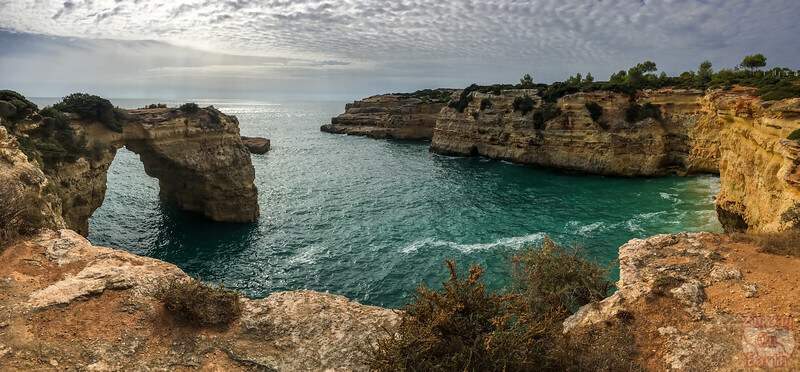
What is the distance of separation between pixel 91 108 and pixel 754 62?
241ft

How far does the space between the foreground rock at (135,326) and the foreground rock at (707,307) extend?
5.16 meters

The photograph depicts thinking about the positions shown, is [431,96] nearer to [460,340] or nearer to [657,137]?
[657,137]

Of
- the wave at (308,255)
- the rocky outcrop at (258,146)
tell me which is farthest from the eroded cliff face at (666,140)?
the rocky outcrop at (258,146)

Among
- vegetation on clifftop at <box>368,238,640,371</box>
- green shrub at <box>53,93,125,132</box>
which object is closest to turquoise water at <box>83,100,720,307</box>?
green shrub at <box>53,93,125,132</box>

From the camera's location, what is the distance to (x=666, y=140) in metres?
42.9

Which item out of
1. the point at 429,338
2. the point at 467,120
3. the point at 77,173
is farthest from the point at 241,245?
the point at 467,120

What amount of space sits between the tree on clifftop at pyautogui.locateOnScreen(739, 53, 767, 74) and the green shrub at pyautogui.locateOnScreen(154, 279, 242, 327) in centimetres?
6829

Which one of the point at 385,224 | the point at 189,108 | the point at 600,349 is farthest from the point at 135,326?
the point at 189,108

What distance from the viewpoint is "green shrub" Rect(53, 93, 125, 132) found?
70.2ft

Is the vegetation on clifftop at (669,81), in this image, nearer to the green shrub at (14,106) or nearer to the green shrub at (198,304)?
the green shrub at (198,304)

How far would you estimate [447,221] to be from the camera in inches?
1107

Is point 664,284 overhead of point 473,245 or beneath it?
overhead

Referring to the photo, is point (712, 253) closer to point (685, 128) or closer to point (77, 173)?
point (77, 173)

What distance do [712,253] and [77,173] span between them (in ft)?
93.5
